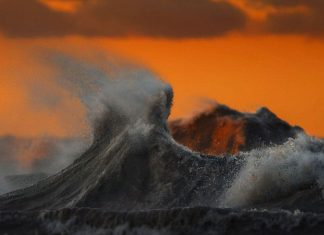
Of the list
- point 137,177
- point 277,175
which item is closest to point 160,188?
A: point 137,177

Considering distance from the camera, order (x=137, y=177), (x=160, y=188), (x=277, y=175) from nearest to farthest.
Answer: (x=277, y=175) < (x=160, y=188) < (x=137, y=177)

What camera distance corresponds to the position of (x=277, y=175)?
25953mm

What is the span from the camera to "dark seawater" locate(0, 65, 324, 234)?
20266 mm

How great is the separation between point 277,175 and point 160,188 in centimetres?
341

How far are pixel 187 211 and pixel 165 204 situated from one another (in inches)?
220

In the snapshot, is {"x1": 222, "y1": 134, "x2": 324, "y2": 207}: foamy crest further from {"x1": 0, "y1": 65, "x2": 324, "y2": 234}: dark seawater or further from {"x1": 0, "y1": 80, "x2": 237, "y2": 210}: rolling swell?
{"x1": 0, "y1": 80, "x2": 237, "y2": 210}: rolling swell

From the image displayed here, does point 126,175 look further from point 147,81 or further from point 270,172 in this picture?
point 147,81

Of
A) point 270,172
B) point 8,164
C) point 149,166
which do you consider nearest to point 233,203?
point 270,172

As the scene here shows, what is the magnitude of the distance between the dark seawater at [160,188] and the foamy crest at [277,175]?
0.09ft

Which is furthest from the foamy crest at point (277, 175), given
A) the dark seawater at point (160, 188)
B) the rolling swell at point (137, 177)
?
the rolling swell at point (137, 177)

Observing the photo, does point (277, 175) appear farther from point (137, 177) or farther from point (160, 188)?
point (137, 177)

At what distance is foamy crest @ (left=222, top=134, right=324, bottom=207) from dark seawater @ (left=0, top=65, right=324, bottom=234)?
1.1 inches

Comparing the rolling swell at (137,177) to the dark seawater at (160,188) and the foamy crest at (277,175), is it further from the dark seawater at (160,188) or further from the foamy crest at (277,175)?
the foamy crest at (277,175)

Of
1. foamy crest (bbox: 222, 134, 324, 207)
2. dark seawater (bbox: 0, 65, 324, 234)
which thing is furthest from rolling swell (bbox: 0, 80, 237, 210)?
foamy crest (bbox: 222, 134, 324, 207)
